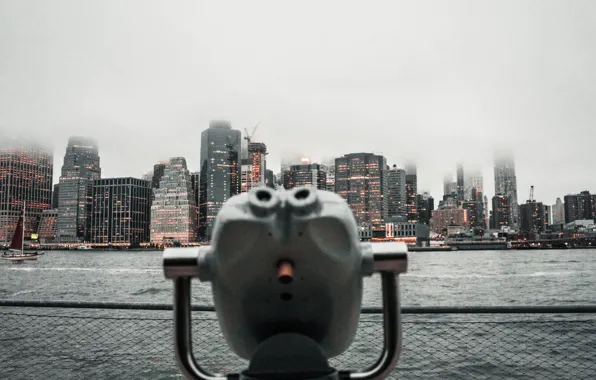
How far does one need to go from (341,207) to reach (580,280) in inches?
2190

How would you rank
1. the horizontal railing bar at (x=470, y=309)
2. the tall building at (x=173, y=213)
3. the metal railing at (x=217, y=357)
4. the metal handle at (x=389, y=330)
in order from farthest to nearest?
the tall building at (x=173, y=213) → the metal railing at (x=217, y=357) → the horizontal railing bar at (x=470, y=309) → the metal handle at (x=389, y=330)

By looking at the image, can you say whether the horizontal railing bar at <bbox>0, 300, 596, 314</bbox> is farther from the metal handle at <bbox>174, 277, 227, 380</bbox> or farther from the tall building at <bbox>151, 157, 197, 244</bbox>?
the tall building at <bbox>151, 157, 197, 244</bbox>

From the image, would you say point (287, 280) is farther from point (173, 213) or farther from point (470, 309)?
point (173, 213)

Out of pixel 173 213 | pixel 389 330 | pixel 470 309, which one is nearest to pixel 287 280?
pixel 389 330

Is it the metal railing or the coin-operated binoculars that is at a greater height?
the coin-operated binoculars

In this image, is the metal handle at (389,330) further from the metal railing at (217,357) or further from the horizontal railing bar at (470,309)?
the metal railing at (217,357)

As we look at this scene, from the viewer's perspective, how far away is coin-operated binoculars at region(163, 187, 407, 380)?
42.8 inches

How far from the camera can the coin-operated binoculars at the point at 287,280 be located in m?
1.09

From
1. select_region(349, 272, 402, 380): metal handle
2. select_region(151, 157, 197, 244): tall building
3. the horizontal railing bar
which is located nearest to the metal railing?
the horizontal railing bar

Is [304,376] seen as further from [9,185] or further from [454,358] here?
[9,185]

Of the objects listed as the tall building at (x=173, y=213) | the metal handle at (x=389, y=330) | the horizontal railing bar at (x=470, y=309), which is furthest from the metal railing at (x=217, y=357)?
the tall building at (x=173, y=213)

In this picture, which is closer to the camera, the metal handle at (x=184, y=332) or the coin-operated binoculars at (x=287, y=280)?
the coin-operated binoculars at (x=287, y=280)

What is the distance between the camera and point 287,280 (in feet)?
3.56

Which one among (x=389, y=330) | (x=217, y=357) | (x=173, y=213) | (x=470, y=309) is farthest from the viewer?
(x=173, y=213)
